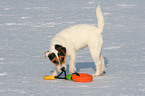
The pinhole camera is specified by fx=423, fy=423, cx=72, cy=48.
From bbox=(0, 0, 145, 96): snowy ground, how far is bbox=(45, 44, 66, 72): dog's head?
427mm

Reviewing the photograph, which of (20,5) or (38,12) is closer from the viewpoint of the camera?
(38,12)

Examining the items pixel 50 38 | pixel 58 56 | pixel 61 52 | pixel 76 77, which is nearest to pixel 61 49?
pixel 61 52

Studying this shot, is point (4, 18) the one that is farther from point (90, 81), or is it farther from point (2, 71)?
point (90, 81)

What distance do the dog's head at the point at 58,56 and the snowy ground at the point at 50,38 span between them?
427mm

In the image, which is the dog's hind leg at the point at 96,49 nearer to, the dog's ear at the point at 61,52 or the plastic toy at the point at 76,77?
the plastic toy at the point at 76,77

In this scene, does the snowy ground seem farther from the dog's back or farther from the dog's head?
the dog's back

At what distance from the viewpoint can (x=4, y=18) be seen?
19.2 m

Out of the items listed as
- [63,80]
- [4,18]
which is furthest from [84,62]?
[4,18]

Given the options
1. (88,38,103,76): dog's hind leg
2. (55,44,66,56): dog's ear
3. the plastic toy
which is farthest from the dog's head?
(88,38,103,76): dog's hind leg

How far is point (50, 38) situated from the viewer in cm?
1513

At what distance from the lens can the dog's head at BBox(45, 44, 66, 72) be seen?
355 inches

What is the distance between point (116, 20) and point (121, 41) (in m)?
4.15

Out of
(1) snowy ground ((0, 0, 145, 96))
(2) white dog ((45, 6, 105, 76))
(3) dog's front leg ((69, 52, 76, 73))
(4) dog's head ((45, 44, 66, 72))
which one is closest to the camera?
(1) snowy ground ((0, 0, 145, 96))

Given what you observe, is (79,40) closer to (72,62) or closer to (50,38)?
(72,62)
